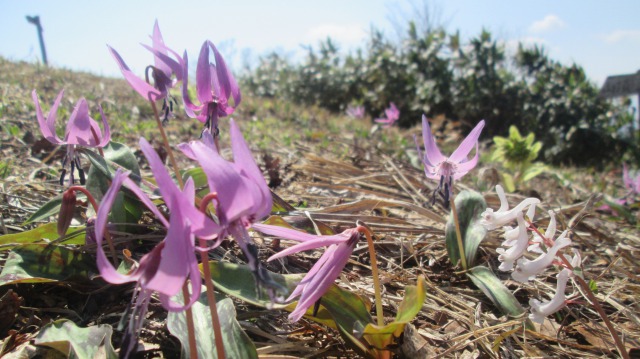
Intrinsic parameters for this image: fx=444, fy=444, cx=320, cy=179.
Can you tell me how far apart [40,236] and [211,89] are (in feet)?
2.12

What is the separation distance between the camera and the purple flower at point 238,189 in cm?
61

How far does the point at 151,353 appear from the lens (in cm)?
106

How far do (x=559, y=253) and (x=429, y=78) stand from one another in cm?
1054

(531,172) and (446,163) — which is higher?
(446,163)

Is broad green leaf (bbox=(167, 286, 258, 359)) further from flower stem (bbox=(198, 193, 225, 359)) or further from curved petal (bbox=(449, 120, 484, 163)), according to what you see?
curved petal (bbox=(449, 120, 484, 163))

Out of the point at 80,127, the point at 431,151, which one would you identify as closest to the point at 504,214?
the point at 431,151

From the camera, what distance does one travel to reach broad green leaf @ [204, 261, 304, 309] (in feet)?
3.36

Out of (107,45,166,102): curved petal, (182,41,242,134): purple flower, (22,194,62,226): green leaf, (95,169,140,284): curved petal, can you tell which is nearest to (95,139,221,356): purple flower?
(95,169,140,284): curved petal

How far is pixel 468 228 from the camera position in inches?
69.2

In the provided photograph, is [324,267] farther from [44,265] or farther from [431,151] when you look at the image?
[44,265]

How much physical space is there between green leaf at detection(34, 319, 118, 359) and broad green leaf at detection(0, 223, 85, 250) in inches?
14.0

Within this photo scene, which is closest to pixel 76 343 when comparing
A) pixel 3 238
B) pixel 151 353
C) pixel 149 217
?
pixel 151 353

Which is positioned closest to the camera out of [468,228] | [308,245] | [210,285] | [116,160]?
[210,285]

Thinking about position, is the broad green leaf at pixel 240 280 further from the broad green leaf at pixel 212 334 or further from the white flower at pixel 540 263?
the white flower at pixel 540 263
